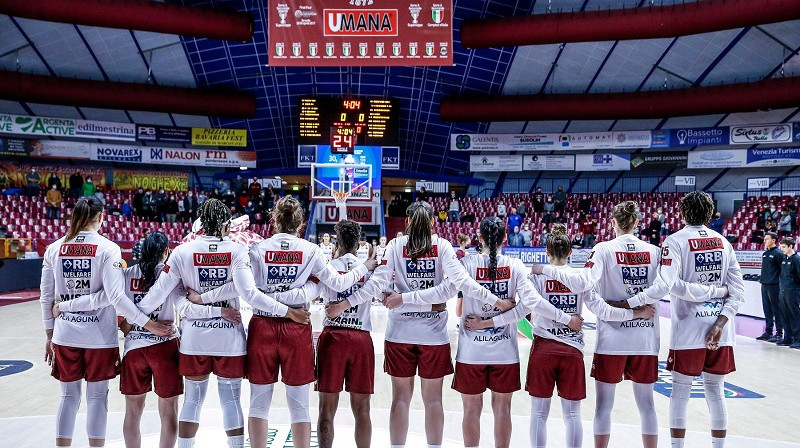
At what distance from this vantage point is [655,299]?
4.46 meters

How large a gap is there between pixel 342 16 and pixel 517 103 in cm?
1108

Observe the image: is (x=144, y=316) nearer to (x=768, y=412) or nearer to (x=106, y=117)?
(x=768, y=412)

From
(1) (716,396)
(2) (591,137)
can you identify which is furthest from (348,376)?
(2) (591,137)

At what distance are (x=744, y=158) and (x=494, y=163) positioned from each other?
36.4 ft

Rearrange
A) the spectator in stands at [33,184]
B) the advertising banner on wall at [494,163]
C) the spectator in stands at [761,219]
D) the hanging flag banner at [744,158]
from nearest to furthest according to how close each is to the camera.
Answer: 1. the spectator in stands at [761,219]
2. the spectator in stands at [33,184]
3. the hanging flag banner at [744,158]
4. the advertising banner on wall at [494,163]

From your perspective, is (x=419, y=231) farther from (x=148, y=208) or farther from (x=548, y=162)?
(x=548, y=162)

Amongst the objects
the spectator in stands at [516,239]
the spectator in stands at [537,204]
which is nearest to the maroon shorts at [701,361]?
the spectator in stands at [516,239]

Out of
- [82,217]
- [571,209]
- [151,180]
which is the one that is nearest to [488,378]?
[82,217]

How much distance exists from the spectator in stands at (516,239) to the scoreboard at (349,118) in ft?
21.4

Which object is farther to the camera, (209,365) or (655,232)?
(655,232)

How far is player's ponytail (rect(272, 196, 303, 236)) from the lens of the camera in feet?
14.3

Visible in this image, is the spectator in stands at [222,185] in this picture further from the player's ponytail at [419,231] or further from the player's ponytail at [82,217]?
the player's ponytail at [419,231]

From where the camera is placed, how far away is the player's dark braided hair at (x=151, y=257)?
14.3ft

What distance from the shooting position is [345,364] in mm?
4453
